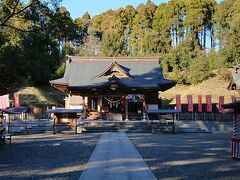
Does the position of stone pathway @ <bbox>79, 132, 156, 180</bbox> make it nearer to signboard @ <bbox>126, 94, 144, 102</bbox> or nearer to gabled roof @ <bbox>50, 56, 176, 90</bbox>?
signboard @ <bbox>126, 94, 144, 102</bbox>

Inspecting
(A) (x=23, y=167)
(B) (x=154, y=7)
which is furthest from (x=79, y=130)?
(B) (x=154, y=7)

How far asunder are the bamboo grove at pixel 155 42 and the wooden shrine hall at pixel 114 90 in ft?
18.8

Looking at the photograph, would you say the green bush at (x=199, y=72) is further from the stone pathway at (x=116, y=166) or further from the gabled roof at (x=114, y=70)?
the stone pathway at (x=116, y=166)

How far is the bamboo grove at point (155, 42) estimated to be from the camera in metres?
44.7

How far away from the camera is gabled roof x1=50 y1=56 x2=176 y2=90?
3206 cm

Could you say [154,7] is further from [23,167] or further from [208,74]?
[23,167]

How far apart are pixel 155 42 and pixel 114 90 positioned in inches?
1014

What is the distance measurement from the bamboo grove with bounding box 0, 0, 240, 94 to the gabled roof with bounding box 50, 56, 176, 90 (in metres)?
3.80

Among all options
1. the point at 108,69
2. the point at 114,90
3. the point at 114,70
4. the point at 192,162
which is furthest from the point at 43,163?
the point at 114,70

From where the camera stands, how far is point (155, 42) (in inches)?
2157

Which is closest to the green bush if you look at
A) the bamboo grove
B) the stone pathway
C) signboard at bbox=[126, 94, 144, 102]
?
the bamboo grove

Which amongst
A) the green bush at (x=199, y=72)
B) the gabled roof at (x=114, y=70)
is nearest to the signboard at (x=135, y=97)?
the gabled roof at (x=114, y=70)

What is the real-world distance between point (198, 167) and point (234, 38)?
122 ft

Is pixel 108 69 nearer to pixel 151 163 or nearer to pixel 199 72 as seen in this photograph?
pixel 199 72
